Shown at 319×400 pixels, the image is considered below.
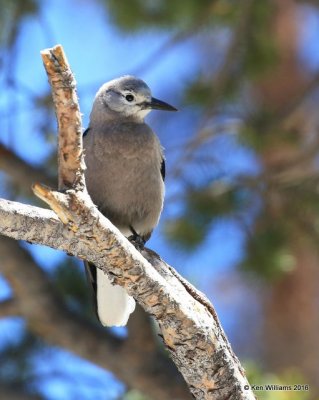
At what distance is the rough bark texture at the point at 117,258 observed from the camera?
2.26m

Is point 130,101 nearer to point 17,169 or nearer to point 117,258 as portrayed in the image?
point 17,169

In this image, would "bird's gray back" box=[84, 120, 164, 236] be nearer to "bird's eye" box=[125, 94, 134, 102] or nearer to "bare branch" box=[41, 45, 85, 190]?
"bird's eye" box=[125, 94, 134, 102]

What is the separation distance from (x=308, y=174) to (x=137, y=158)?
1.41 metres

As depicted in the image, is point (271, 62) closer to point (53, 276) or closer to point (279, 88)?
point (53, 276)

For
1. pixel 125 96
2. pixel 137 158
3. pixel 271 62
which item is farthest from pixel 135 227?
pixel 271 62

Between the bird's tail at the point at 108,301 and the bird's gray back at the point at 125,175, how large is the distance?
0.25 metres

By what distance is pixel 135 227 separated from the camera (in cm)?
360

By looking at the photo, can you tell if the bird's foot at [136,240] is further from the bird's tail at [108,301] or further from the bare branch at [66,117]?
the bare branch at [66,117]

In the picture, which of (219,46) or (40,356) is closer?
(40,356)

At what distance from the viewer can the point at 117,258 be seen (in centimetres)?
239

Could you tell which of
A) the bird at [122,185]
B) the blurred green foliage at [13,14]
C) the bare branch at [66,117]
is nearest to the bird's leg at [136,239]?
the bird at [122,185]

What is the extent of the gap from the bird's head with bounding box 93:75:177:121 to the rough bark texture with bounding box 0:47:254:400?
4.07ft

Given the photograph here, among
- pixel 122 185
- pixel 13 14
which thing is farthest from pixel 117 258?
pixel 13 14

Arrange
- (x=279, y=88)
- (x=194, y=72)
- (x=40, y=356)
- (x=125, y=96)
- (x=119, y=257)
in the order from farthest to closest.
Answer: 1. (x=279, y=88)
2. (x=194, y=72)
3. (x=40, y=356)
4. (x=125, y=96)
5. (x=119, y=257)
